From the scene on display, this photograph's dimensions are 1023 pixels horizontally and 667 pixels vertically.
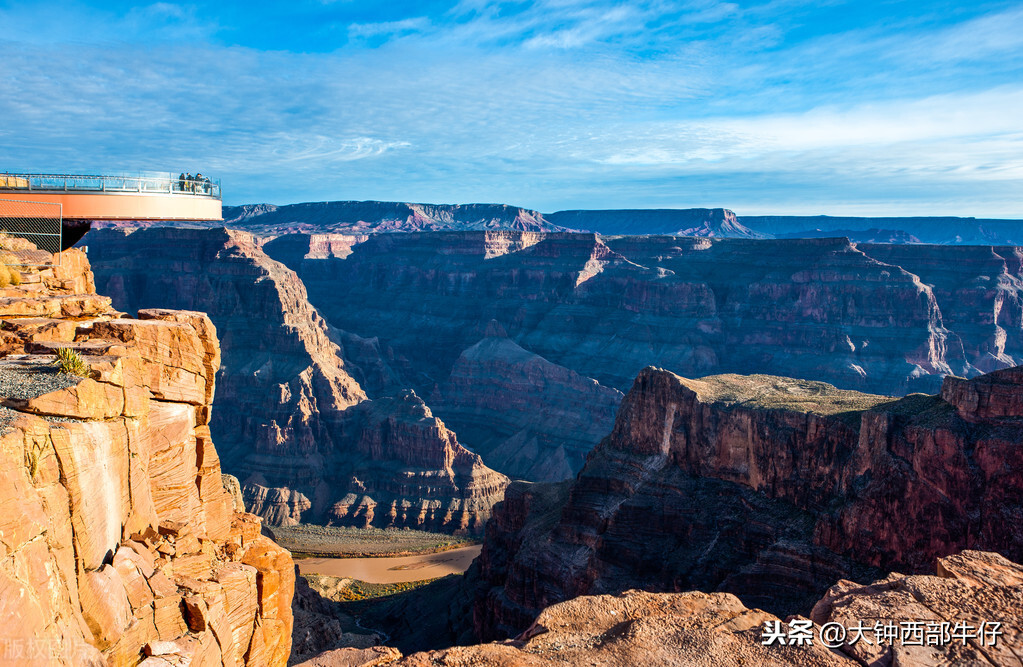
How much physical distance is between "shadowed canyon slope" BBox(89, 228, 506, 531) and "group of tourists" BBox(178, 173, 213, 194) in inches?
2898

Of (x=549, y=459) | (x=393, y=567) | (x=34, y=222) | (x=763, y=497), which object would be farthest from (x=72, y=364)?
(x=549, y=459)

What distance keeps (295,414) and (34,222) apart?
88.2 m

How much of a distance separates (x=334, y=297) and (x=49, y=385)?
18973cm

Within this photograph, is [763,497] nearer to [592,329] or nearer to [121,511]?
[121,511]

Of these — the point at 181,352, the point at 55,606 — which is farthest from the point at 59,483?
the point at 181,352

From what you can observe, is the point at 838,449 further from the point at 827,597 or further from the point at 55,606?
the point at 55,606

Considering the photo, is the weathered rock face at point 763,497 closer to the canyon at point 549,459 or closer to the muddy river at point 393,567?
the canyon at point 549,459

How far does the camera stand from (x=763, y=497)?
48.1 m

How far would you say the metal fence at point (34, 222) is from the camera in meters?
26.6

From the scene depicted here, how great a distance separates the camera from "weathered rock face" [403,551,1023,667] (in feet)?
48.9

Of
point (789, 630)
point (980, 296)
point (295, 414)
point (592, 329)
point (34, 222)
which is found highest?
point (34, 222)

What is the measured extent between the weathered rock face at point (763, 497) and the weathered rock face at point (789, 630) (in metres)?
21.7

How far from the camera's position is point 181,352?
63.9 ft

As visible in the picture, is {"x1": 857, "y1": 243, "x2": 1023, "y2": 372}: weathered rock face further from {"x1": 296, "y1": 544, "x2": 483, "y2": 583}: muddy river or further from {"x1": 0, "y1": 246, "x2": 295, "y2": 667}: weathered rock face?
{"x1": 0, "y1": 246, "x2": 295, "y2": 667}: weathered rock face
